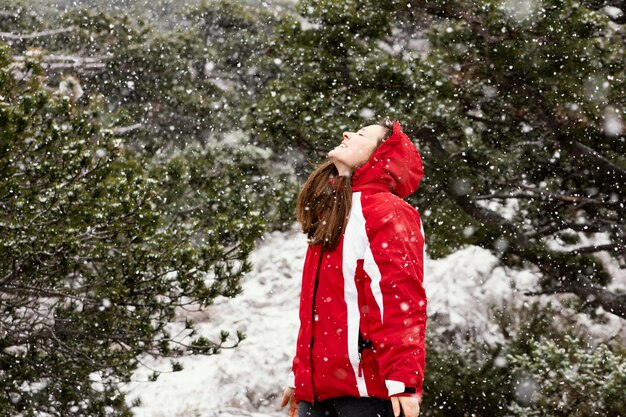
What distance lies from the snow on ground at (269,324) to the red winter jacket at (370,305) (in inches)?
174

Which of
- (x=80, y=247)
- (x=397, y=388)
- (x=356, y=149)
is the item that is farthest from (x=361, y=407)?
(x=80, y=247)

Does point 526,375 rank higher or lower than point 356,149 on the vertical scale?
lower

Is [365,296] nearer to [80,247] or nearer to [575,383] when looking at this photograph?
[80,247]

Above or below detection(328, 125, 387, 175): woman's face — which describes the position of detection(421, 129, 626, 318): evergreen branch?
below

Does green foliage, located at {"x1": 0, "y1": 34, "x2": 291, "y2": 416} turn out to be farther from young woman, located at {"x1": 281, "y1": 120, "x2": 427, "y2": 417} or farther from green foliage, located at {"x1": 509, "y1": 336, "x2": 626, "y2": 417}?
green foliage, located at {"x1": 509, "y1": 336, "x2": 626, "y2": 417}

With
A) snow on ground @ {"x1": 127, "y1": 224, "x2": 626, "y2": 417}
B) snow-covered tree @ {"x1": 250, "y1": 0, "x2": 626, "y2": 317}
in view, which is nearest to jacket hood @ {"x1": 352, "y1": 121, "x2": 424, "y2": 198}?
snow-covered tree @ {"x1": 250, "y1": 0, "x2": 626, "y2": 317}

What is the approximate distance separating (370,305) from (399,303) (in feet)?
0.38

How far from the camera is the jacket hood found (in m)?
2.43

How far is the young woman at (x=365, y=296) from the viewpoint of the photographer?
2113 mm

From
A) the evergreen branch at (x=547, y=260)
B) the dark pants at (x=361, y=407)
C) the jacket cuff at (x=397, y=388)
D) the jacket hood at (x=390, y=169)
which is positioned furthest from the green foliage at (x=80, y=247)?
the evergreen branch at (x=547, y=260)

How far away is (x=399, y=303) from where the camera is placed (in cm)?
214

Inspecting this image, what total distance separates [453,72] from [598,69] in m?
1.54

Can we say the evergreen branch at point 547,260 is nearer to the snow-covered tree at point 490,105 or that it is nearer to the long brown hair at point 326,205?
the snow-covered tree at point 490,105

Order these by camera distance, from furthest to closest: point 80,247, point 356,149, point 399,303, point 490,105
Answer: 1. point 490,105
2. point 80,247
3. point 356,149
4. point 399,303
